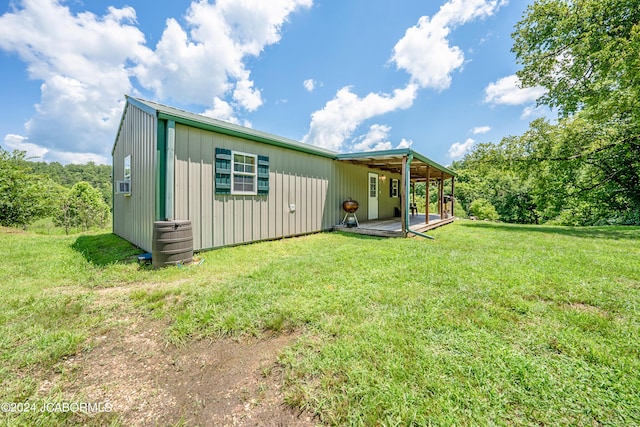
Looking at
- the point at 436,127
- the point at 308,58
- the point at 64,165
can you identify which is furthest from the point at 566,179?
the point at 64,165

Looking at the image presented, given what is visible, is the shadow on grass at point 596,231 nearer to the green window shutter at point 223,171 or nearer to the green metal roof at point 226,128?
the green metal roof at point 226,128

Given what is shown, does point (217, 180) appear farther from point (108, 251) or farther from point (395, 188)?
point (395, 188)

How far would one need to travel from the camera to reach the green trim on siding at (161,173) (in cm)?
436

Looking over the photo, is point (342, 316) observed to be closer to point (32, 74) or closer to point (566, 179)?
point (32, 74)

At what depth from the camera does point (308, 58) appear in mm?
10977

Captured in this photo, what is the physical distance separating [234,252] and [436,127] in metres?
17.1

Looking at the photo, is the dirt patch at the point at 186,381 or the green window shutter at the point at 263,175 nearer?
the dirt patch at the point at 186,381

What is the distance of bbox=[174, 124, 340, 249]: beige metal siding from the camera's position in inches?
185

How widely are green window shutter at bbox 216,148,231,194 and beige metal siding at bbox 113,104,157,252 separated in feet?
3.74

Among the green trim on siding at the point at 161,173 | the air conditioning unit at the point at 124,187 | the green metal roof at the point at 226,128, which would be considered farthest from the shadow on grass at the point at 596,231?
the air conditioning unit at the point at 124,187

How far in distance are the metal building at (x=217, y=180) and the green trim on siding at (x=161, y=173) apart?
16 mm

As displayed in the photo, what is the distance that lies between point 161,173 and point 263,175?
84.8 inches

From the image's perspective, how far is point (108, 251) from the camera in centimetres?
527

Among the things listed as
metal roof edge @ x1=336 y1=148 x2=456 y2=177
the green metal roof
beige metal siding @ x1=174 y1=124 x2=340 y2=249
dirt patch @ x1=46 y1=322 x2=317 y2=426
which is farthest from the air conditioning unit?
metal roof edge @ x1=336 y1=148 x2=456 y2=177
